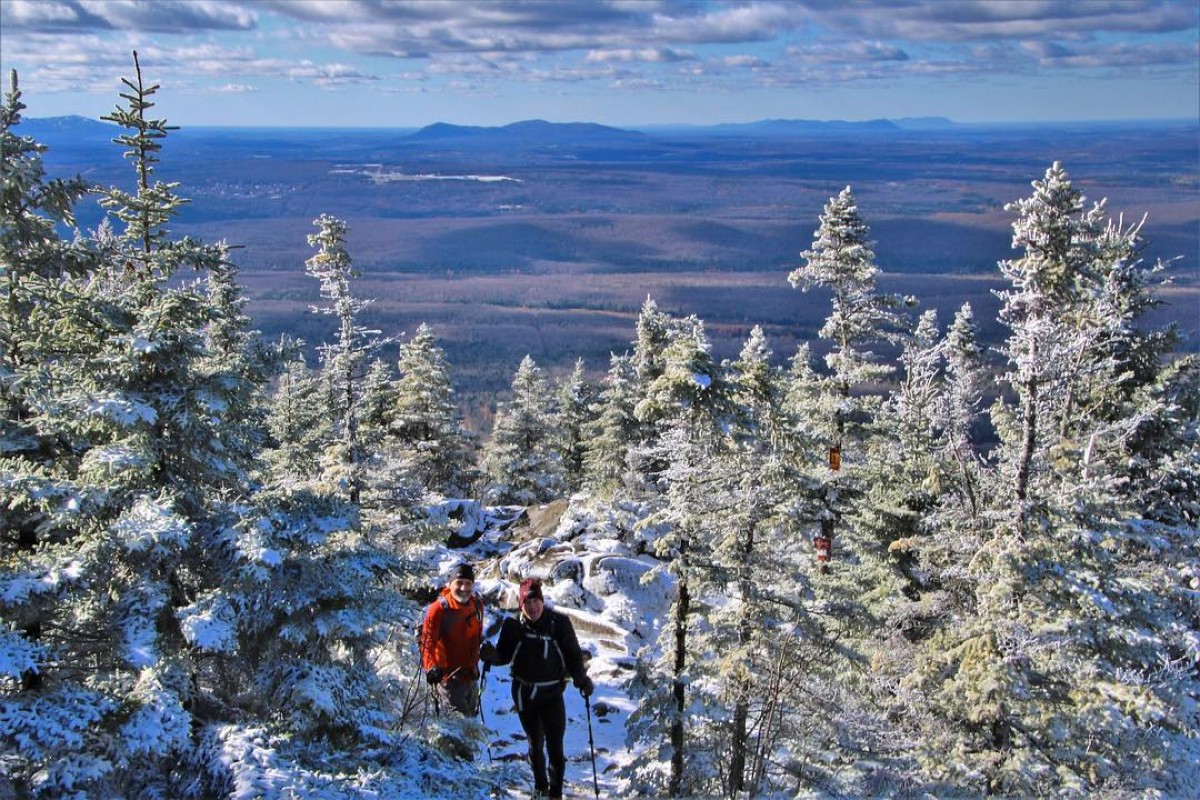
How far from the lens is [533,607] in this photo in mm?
8820

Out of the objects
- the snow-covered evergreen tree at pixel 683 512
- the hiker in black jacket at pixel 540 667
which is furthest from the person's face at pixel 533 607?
the snow-covered evergreen tree at pixel 683 512

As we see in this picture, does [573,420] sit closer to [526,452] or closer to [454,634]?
[526,452]

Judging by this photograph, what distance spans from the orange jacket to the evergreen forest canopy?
0.99 ft

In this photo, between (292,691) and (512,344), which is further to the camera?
(512,344)

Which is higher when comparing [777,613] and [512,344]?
[777,613]

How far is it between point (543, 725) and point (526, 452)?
1205 inches

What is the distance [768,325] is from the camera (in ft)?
624

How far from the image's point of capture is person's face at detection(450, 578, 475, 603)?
920 centimetres

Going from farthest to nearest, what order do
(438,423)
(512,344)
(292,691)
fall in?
(512,344) < (438,423) < (292,691)

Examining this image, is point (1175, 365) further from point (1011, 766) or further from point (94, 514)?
point (94, 514)

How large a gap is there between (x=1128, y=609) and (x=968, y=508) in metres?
2.48

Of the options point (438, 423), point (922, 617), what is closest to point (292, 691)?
point (922, 617)

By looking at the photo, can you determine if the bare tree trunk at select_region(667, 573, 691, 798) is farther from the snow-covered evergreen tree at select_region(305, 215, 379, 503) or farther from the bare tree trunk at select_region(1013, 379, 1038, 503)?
the snow-covered evergreen tree at select_region(305, 215, 379, 503)

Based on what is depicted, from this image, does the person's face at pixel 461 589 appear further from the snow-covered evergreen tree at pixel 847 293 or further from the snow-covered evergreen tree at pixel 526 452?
the snow-covered evergreen tree at pixel 526 452
